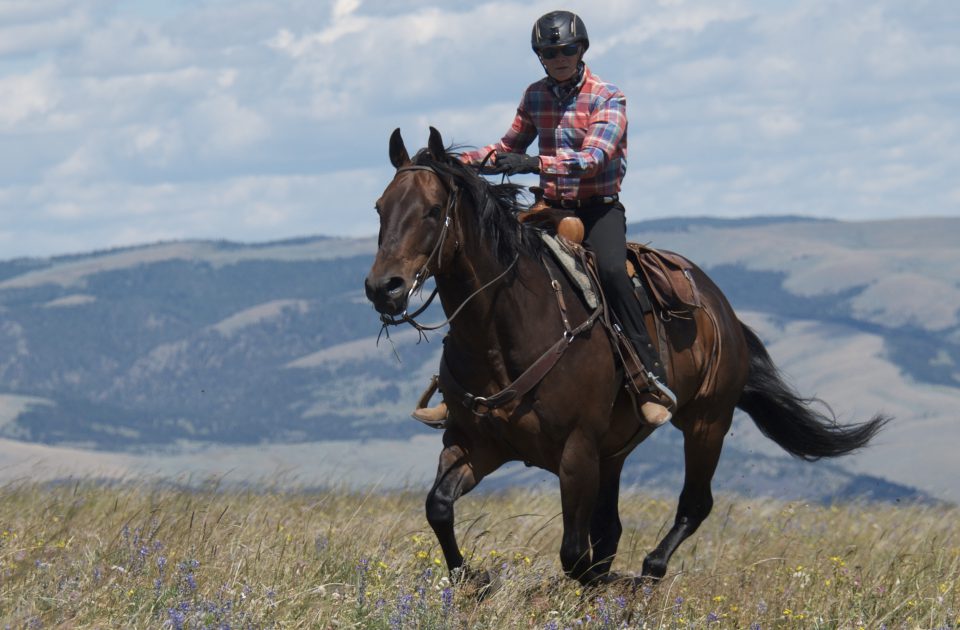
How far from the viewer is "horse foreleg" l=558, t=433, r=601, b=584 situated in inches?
336

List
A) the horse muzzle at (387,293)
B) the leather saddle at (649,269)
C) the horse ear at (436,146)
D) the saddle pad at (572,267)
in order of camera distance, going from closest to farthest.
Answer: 1. the horse muzzle at (387,293)
2. the horse ear at (436,146)
3. the saddle pad at (572,267)
4. the leather saddle at (649,269)

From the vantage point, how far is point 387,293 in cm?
757

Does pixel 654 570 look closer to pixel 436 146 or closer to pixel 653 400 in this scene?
pixel 653 400

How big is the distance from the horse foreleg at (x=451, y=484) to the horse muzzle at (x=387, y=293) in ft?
4.20

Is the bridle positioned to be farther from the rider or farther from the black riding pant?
the black riding pant

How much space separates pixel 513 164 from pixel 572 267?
2.55 feet

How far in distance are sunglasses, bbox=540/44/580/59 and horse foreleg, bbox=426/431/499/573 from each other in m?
2.42

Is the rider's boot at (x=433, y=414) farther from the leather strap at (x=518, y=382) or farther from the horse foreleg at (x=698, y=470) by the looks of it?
the horse foreleg at (x=698, y=470)

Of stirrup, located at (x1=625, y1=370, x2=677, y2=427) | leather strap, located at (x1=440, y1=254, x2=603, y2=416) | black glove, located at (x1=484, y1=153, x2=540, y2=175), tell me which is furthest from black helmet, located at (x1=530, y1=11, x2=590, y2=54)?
stirrup, located at (x1=625, y1=370, x2=677, y2=427)

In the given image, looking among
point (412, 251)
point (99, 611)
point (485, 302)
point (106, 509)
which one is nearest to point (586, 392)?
point (485, 302)

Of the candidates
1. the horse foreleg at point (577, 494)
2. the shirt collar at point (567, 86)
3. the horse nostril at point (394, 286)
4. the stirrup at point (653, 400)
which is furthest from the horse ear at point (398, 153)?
the stirrup at point (653, 400)

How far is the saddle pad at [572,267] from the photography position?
903 centimetres

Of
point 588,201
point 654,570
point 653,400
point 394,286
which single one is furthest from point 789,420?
point 394,286

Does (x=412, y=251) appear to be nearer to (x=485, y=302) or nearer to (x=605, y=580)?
(x=485, y=302)
